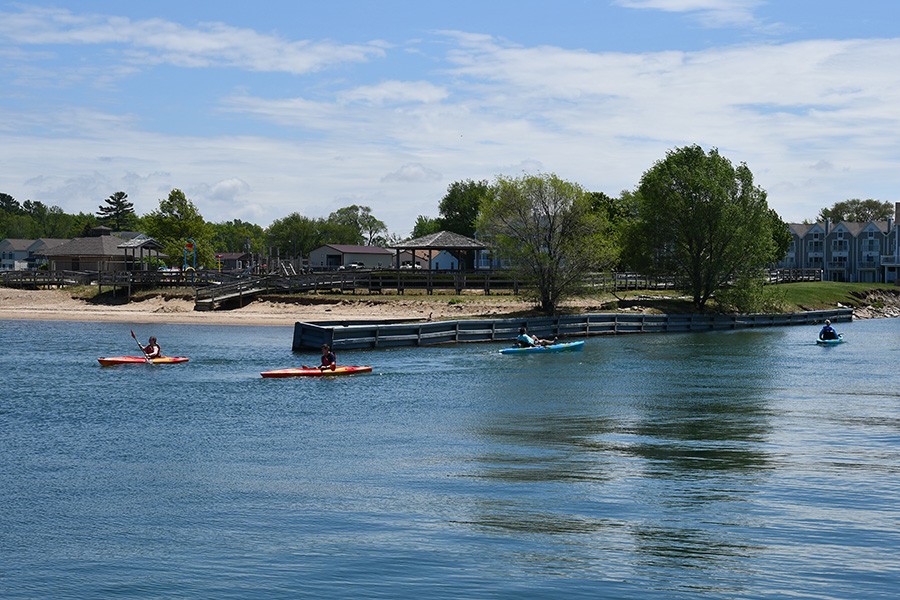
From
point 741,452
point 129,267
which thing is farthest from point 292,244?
point 741,452

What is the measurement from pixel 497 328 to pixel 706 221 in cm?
2542

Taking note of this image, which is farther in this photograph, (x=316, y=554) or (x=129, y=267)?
(x=129, y=267)

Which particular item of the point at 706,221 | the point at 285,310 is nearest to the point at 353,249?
the point at 285,310

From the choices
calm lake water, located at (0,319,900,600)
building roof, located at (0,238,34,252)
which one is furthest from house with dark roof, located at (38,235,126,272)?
calm lake water, located at (0,319,900,600)

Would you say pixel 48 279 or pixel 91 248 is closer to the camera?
pixel 48 279

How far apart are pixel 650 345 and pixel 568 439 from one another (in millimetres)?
32194

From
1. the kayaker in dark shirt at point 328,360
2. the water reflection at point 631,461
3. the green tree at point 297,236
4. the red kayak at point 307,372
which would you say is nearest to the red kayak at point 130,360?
the red kayak at point 307,372

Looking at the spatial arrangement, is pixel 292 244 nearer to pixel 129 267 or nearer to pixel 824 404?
pixel 129 267

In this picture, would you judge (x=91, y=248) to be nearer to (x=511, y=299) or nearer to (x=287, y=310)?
(x=287, y=310)

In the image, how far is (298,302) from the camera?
231ft

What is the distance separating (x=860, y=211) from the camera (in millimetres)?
175125

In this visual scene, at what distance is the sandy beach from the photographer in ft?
210

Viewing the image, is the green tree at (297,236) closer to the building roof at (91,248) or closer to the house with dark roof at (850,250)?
the building roof at (91,248)

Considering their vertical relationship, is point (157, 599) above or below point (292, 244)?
below
